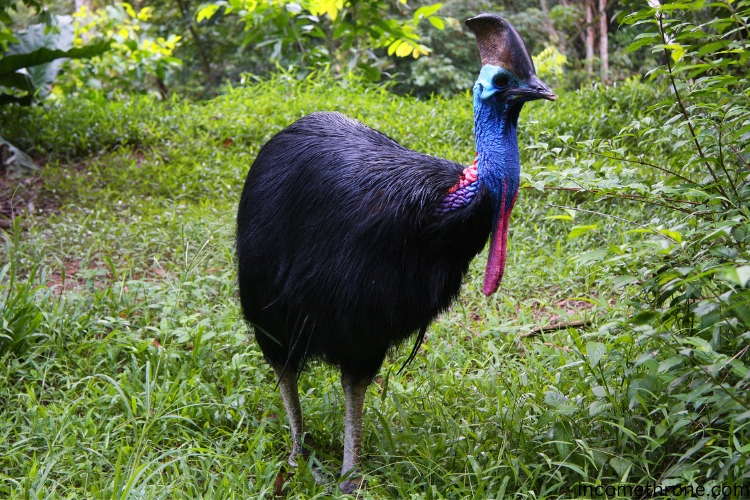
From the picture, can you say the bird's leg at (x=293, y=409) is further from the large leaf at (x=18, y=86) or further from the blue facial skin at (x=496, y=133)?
the large leaf at (x=18, y=86)

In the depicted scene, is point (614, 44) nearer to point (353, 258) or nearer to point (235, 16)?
point (235, 16)

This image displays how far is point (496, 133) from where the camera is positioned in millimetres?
2211

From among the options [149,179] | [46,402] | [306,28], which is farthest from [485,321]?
[306,28]

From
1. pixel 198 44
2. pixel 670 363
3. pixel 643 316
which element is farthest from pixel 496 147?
pixel 198 44

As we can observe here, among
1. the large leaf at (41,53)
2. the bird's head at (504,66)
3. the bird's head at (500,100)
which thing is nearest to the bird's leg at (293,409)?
the bird's head at (500,100)

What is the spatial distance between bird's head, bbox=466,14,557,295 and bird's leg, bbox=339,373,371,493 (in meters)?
0.69

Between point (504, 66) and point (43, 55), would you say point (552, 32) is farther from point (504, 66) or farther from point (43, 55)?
point (504, 66)

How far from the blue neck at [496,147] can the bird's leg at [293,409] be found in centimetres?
100

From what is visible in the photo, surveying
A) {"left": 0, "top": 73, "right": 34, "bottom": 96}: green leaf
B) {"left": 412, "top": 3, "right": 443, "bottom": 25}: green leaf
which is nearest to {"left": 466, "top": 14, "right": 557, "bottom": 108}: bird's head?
{"left": 412, "top": 3, "right": 443, "bottom": 25}: green leaf

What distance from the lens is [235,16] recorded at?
962cm

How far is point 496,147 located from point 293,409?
1.20m

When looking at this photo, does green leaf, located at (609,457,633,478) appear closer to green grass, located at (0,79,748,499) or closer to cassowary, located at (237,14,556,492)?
green grass, located at (0,79,748,499)

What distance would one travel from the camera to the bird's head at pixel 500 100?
2.17 meters

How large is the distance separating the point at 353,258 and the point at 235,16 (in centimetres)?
805
